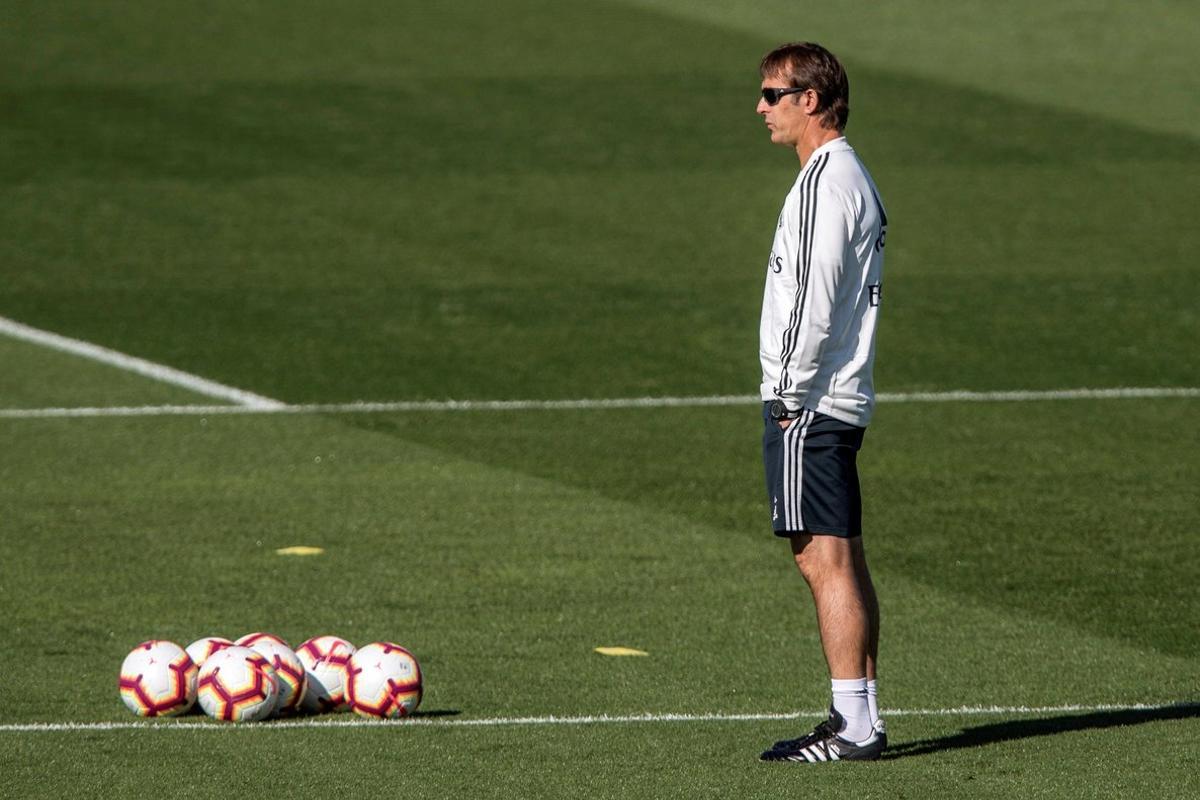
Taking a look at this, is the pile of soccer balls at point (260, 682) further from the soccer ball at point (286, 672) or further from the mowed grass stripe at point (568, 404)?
the mowed grass stripe at point (568, 404)

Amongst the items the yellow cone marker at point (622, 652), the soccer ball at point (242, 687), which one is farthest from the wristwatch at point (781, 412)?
the yellow cone marker at point (622, 652)

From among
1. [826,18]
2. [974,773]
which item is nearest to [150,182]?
[826,18]

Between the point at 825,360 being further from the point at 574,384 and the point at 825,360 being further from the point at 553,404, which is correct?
the point at 574,384

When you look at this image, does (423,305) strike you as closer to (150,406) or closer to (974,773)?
(150,406)

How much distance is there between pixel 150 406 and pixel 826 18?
18.8 metres

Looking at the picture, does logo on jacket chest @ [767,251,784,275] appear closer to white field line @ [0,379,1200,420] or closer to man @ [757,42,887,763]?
man @ [757,42,887,763]

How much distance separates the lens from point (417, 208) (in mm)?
22938

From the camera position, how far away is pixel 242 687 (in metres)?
8.16

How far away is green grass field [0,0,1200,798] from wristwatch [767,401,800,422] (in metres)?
1.13

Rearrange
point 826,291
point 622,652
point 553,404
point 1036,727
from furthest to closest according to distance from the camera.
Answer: point 553,404 < point 622,652 < point 1036,727 < point 826,291

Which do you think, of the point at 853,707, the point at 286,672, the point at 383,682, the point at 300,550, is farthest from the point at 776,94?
the point at 300,550

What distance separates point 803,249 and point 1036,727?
2055mm

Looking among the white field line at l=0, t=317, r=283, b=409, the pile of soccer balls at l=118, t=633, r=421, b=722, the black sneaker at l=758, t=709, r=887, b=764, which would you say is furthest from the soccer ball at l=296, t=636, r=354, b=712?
the white field line at l=0, t=317, r=283, b=409

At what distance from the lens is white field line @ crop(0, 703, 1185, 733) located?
320 inches
